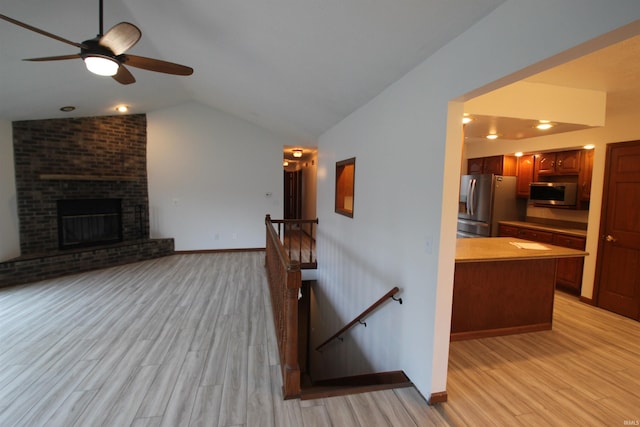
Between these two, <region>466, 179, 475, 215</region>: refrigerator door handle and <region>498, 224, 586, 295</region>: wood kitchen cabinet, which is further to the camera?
<region>466, 179, 475, 215</region>: refrigerator door handle

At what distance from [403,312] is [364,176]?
1.56m

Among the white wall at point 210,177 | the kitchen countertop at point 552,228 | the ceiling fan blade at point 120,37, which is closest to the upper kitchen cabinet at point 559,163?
the kitchen countertop at point 552,228

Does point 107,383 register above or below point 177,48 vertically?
below

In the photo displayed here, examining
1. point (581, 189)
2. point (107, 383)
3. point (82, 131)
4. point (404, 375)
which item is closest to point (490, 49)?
point (404, 375)

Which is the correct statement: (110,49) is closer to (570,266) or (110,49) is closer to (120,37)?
(120,37)

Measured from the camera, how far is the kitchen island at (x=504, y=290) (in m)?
2.98

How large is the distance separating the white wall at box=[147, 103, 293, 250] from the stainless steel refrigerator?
4042mm

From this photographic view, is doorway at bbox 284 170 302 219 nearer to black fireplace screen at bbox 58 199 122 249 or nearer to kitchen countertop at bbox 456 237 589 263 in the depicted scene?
black fireplace screen at bbox 58 199 122 249

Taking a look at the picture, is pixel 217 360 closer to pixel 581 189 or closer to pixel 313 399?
pixel 313 399

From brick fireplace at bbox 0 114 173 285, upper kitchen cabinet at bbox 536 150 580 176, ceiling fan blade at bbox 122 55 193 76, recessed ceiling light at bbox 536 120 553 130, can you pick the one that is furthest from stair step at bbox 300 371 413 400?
brick fireplace at bbox 0 114 173 285

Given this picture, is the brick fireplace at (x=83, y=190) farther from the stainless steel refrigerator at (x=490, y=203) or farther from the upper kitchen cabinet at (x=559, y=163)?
the upper kitchen cabinet at (x=559, y=163)

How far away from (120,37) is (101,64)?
0.36 metres

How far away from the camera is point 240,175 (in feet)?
22.2

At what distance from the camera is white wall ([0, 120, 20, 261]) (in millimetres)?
4547
